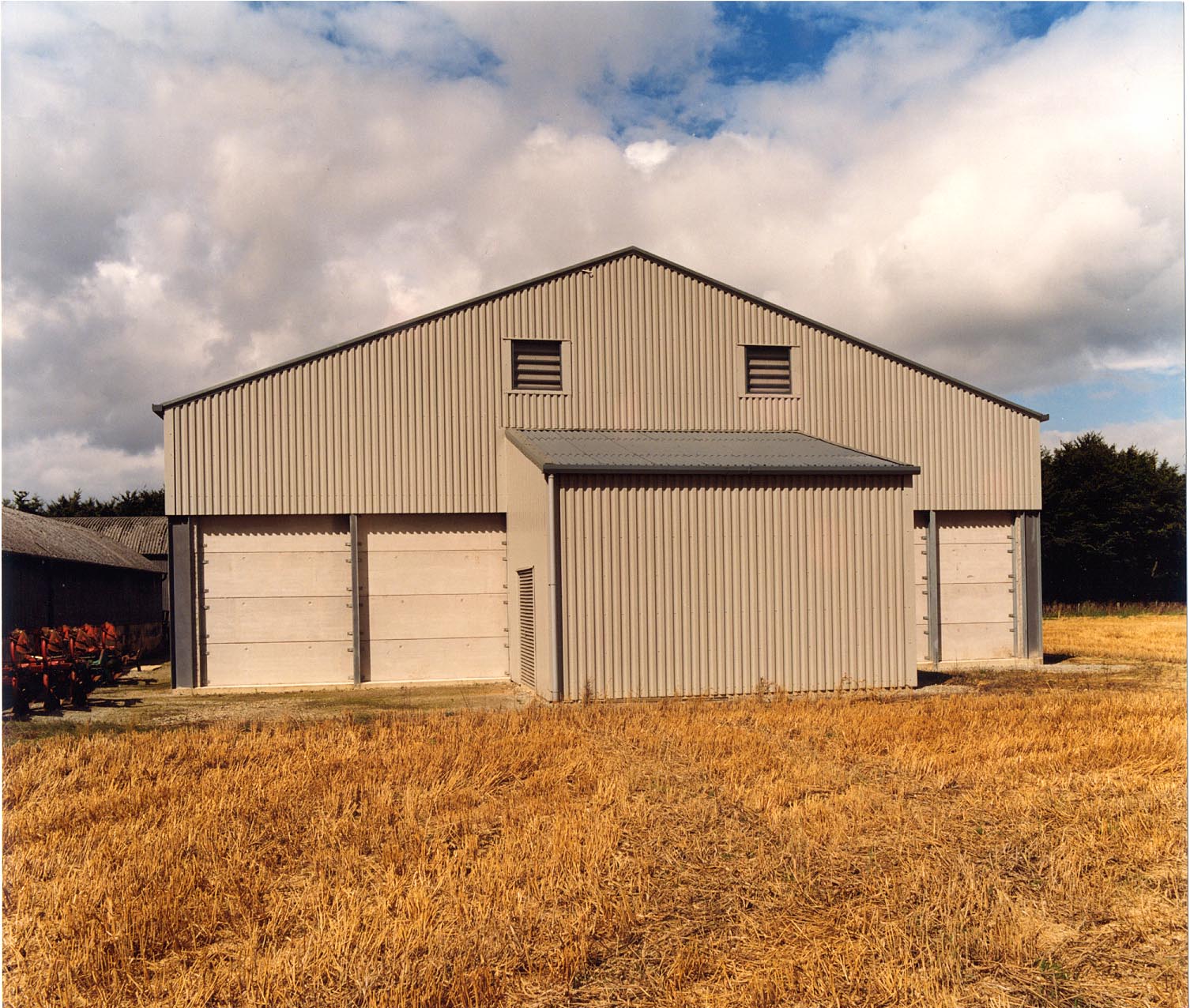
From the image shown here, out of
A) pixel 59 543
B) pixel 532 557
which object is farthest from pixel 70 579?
pixel 532 557

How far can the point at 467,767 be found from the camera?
9.66m

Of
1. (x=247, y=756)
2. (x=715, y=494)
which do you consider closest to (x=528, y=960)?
(x=247, y=756)

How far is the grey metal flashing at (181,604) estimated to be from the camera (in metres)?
18.1

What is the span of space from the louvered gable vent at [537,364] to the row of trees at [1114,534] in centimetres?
3456

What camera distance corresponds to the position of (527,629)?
17.7 m

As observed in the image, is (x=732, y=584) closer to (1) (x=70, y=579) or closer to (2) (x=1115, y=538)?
(1) (x=70, y=579)

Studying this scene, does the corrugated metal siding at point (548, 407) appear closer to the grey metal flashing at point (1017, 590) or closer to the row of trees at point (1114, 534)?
the grey metal flashing at point (1017, 590)

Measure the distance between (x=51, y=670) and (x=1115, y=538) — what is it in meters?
44.7

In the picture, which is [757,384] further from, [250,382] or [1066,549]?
[1066,549]

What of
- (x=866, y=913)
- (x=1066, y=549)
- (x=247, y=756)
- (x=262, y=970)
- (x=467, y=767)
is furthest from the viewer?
(x=1066, y=549)

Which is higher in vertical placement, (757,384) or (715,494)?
(757,384)

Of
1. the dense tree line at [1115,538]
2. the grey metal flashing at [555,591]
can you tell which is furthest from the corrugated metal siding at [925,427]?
the dense tree line at [1115,538]

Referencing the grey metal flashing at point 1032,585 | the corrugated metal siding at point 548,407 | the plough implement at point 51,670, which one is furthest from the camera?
the grey metal flashing at point 1032,585

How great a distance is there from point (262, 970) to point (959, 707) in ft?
34.5
